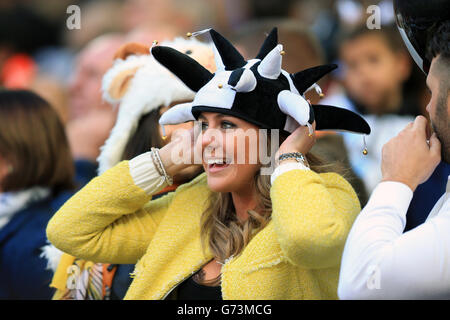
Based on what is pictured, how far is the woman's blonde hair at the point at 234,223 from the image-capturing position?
8.02 ft

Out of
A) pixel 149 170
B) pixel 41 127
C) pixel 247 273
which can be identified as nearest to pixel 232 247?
pixel 247 273

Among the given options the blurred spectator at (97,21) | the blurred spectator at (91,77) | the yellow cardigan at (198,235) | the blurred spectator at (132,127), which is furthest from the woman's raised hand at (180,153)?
the blurred spectator at (97,21)

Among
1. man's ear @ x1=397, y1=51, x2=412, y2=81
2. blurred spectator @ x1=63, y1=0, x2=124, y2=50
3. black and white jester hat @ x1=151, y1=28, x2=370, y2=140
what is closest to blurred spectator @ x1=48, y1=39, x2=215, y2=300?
black and white jester hat @ x1=151, y1=28, x2=370, y2=140

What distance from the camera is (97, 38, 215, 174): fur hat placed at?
310 centimetres

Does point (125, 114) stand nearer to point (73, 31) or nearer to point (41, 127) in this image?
point (41, 127)

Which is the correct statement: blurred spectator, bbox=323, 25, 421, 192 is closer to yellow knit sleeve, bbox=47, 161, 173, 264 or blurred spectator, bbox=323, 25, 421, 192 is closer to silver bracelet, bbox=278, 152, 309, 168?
yellow knit sleeve, bbox=47, 161, 173, 264

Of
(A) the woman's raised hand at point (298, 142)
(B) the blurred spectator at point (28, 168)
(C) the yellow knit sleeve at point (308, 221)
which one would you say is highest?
(A) the woman's raised hand at point (298, 142)

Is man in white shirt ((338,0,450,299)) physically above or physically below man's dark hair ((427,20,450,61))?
below

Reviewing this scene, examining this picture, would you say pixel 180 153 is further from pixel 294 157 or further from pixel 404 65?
pixel 404 65

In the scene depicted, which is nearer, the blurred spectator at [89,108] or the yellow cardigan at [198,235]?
the yellow cardigan at [198,235]

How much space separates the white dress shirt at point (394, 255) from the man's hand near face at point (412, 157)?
4 cm

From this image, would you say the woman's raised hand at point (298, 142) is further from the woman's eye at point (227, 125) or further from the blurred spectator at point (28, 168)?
the blurred spectator at point (28, 168)

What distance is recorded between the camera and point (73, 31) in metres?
6.97

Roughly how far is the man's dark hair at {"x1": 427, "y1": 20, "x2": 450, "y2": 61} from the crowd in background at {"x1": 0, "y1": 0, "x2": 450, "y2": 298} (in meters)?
0.46
